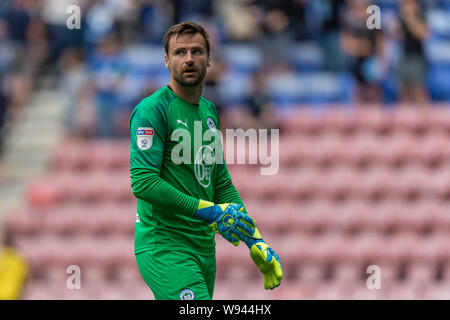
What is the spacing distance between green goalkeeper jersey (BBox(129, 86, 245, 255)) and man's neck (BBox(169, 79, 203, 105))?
2 cm

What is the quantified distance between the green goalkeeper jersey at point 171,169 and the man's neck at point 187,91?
2 cm

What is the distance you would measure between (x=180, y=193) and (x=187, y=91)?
531 millimetres

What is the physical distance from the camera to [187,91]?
405 centimetres

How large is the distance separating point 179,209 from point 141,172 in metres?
0.24

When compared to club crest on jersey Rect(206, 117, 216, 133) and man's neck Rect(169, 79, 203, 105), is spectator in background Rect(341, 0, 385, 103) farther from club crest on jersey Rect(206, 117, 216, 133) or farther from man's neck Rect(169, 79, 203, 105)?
man's neck Rect(169, 79, 203, 105)

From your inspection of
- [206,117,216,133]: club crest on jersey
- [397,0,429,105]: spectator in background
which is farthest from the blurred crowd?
[206,117,216,133]: club crest on jersey

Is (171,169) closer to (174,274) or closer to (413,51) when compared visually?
(174,274)

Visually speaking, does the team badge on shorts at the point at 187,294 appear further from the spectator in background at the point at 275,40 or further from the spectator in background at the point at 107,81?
the spectator in background at the point at 275,40

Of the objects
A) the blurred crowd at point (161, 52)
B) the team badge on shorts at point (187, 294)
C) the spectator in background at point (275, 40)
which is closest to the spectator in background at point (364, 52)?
the blurred crowd at point (161, 52)

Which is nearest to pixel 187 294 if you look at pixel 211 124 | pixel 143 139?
pixel 143 139

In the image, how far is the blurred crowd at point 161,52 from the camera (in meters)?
10.7

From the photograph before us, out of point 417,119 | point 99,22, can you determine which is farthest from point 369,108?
point 99,22

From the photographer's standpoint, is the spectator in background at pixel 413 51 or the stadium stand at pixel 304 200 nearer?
the stadium stand at pixel 304 200

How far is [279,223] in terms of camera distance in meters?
9.76
